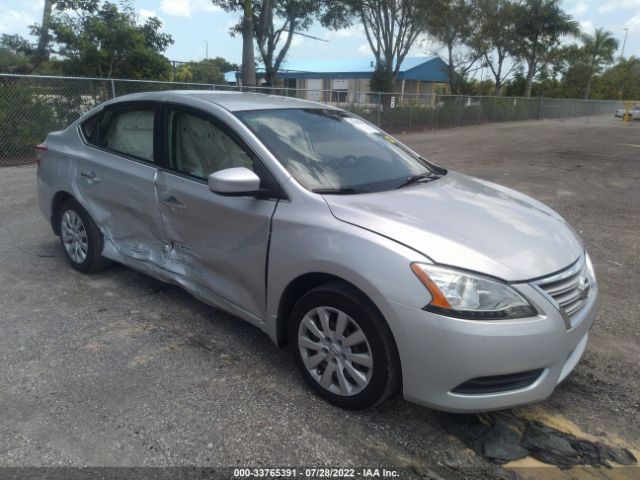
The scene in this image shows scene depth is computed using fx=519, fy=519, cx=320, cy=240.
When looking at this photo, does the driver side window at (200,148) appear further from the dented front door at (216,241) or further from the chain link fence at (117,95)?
the chain link fence at (117,95)

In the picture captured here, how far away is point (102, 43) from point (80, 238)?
10939mm

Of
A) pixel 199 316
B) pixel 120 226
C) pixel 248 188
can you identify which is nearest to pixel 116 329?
pixel 199 316

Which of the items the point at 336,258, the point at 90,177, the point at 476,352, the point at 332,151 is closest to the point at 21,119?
the point at 90,177

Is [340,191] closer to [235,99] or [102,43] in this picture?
[235,99]

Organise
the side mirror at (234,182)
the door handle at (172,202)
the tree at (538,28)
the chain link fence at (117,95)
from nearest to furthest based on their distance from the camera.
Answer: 1. the side mirror at (234,182)
2. the door handle at (172,202)
3. the chain link fence at (117,95)
4. the tree at (538,28)

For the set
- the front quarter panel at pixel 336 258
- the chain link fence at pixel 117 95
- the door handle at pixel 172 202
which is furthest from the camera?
the chain link fence at pixel 117 95

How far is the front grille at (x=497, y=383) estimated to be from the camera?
2.39m

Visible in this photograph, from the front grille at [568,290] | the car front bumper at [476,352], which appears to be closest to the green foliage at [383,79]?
the front grille at [568,290]

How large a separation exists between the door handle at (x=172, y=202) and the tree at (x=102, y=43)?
11.6 m

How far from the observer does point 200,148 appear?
3.53 meters

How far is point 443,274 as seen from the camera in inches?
93.9

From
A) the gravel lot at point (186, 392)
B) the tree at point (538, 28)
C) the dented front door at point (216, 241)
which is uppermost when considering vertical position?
the tree at point (538, 28)

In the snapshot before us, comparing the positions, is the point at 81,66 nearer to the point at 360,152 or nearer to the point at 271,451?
the point at 360,152

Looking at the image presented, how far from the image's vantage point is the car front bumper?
7.58 feet
